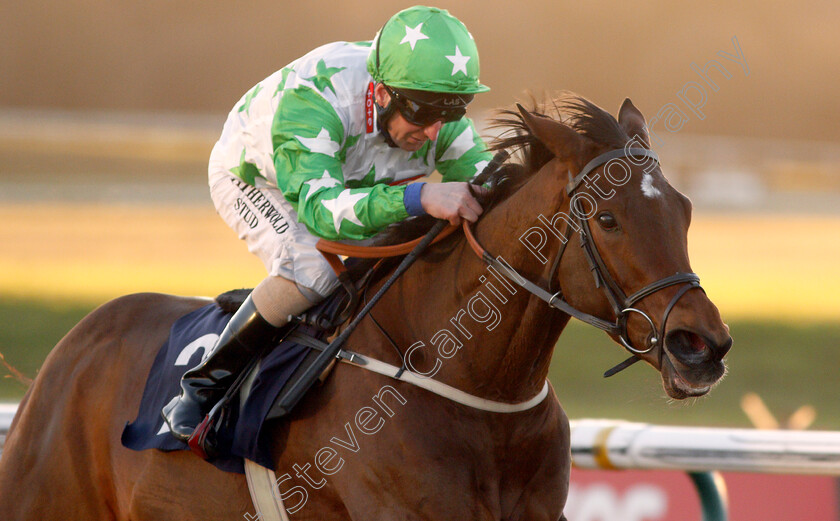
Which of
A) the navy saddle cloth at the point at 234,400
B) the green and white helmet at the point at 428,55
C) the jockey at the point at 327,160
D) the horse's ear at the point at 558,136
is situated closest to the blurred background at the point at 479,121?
the navy saddle cloth at the point at 234,400

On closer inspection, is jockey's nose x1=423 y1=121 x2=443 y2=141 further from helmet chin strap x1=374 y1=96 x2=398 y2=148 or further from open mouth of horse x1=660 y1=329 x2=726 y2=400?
open mouth of horse x1=660 y1=329 x2=726 y2=400

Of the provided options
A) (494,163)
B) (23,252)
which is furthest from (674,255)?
(23,252)

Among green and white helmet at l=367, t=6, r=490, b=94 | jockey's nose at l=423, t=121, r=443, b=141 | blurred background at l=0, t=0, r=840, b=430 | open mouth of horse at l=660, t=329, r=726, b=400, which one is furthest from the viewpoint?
blurred background at l=0, t=0, r=840, b=430

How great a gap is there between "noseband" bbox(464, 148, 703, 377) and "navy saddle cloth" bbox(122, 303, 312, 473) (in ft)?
2.53

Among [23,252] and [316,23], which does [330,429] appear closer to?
[23,252]

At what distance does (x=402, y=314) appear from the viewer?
2.72 metres

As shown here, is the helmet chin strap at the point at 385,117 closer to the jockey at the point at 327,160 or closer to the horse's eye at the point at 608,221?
the jockey at the point at 327,160

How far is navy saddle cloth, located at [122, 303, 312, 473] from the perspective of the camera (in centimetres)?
275

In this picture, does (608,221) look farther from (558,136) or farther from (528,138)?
(528,138)

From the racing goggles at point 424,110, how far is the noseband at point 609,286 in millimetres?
537

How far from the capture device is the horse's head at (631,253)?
213cm

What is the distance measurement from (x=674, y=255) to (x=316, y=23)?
25.8m

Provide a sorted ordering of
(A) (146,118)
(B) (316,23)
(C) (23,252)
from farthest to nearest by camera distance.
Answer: (B) (316,23)
(A) (146,118)
(C) (23,252)

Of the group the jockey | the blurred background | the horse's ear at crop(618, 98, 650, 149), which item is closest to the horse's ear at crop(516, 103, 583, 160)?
the horse's ear at crop(618, 98, 650, 149)
